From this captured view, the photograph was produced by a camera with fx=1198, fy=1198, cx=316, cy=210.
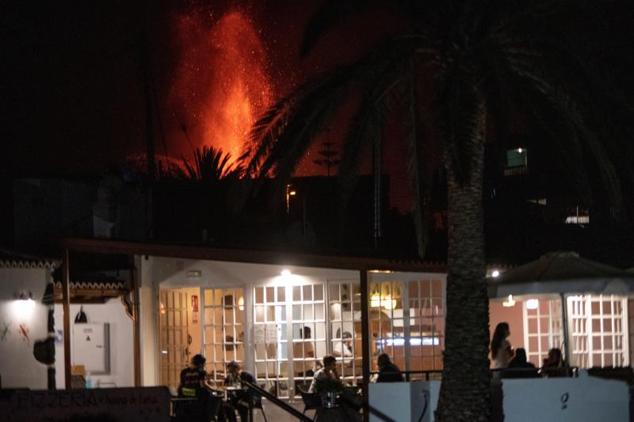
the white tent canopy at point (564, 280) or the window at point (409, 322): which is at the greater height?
the white tent canopy at point (564, 280)

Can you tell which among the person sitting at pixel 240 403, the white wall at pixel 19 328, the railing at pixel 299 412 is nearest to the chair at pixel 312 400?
the railing at pixel 299 412

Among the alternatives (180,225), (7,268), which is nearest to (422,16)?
(7,268)

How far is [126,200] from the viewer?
2545cm

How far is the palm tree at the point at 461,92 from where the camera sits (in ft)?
49.0

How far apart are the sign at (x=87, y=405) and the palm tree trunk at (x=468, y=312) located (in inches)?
143

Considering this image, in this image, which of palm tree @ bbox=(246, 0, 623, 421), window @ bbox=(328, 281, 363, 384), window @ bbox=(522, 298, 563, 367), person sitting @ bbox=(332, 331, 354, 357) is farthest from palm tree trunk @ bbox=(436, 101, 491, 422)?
window @ bbox=(522, 298, 563, 367)

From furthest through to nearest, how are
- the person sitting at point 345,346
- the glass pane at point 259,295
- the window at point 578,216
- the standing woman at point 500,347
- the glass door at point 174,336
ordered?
the window at point 578,216 → the glass door at point 174,336 → the glass pane at point 259,295 → the person sitting at point 345,346 → the standing woman at point 500,347

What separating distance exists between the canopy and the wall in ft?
26.6

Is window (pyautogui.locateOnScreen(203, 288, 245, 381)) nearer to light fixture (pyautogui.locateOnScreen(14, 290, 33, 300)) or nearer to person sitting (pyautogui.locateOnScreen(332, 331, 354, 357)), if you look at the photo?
person sitting (pyautogui.locateOnScreen(332, 331, 354, 357))

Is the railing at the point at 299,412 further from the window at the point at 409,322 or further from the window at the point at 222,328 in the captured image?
the window at the point at 222,328

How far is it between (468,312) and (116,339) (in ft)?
34.2

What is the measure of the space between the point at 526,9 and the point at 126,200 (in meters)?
12.7

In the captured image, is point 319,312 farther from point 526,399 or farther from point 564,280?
point 526,399

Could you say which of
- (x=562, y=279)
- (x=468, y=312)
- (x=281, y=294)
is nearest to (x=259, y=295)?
(x=281, y=294)
